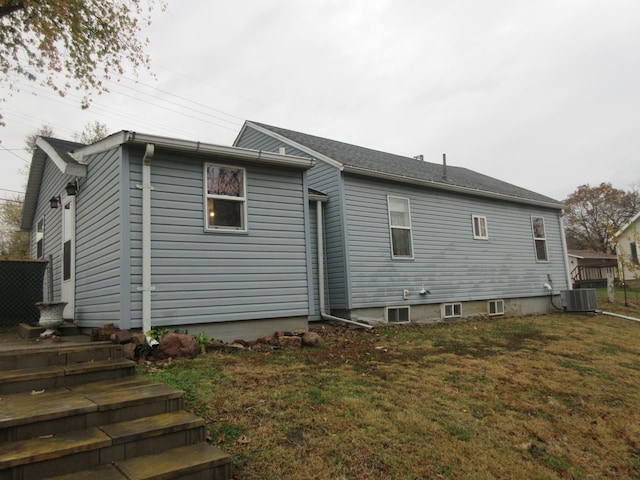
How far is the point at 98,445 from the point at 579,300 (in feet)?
47.7

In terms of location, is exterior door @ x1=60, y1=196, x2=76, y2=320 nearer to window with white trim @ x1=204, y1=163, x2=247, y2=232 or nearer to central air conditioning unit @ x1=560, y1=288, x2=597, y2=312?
window with white trim @ x1=204, y1=163, x2=247, y2=232

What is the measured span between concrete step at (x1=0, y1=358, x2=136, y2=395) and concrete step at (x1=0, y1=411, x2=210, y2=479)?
106 centimetres

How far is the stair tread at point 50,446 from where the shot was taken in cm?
231

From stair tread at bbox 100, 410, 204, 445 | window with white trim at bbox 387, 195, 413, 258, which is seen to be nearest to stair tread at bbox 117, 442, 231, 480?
stair tread at bbox 100, 410, 204, 445

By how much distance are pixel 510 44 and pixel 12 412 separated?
14.7 meters

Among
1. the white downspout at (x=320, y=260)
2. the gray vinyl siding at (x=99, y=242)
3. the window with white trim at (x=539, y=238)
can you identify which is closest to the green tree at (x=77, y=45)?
the gray vinyl siding at (x=99, y=242)

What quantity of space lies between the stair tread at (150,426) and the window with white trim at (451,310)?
29.3 ft

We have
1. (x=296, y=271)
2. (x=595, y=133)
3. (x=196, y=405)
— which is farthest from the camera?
(x=595, y=133)

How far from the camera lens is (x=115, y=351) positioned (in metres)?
4.62

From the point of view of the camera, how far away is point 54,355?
4.14 m

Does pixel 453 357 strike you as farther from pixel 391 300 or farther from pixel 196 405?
pixel 196 405

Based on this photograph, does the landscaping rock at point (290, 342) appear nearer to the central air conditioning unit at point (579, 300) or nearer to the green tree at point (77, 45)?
the green tree at point (77, 45)

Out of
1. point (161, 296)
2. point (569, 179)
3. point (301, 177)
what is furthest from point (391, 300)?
point (569, 179)

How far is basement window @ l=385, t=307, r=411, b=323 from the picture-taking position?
9.74 m
